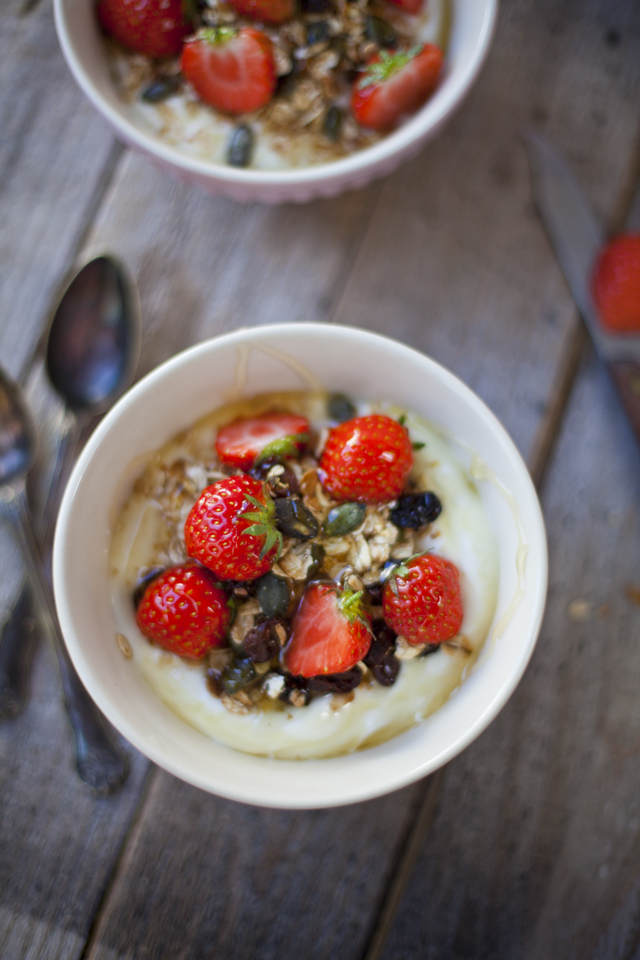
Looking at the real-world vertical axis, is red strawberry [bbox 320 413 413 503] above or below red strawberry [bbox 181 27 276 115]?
below

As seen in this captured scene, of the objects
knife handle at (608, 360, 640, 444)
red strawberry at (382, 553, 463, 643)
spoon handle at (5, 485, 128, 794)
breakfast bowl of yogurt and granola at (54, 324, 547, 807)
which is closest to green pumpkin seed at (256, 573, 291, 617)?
breakfast bowl of yogurt and granola at (54, 324, 547, 807)

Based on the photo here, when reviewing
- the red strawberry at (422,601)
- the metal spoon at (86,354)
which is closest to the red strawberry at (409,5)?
the metal spoon at (86,354)

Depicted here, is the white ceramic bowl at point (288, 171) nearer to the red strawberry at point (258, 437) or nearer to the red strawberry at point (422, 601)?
the red strawberry at point (258, 437)

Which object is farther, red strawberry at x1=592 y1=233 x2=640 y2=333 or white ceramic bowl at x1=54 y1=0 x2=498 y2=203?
red strawberry at x1=592 y1=233 x2=640 y2=333

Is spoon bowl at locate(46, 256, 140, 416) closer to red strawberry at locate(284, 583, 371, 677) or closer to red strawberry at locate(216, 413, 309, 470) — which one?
red strawberry at locate(216, 413, 309, 470)

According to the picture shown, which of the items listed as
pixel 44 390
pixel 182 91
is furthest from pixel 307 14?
pixel 44 390

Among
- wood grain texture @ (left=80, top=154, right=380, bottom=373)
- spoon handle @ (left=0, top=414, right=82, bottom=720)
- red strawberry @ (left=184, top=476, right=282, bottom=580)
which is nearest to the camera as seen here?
red strawberry @ (left=184, top=476, right=282, bottom=580)

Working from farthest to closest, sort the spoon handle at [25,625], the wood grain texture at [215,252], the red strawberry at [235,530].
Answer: the wood grain texture at [215,252]
the spoon handle at [25,625]
the red strawberry at [235,530]

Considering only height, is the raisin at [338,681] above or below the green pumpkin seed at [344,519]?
below
